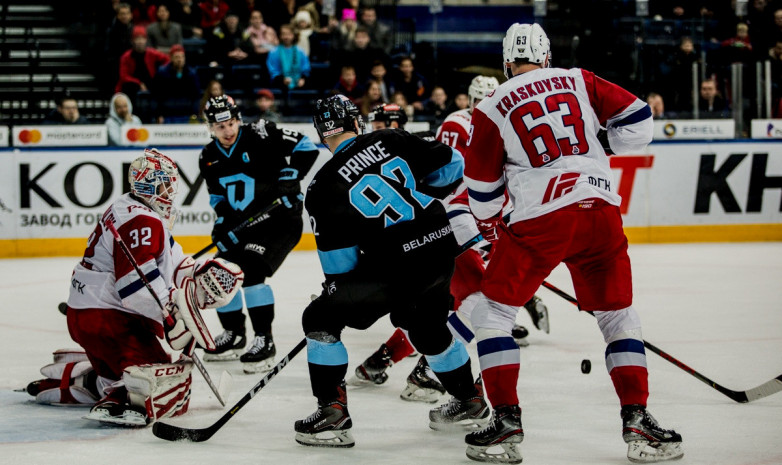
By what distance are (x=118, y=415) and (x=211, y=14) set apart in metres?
9.23

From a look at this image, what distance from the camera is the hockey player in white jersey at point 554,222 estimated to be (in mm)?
3500

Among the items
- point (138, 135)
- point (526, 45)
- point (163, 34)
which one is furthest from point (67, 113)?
point (526, 45)

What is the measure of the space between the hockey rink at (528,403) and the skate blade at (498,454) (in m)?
0.07

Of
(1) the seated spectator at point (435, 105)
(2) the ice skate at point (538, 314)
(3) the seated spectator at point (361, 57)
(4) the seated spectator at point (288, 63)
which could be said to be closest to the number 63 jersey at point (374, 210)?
(2) the ice skate at point (538, 314)

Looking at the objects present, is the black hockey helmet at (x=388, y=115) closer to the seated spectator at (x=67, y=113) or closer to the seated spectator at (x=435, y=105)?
the seated spectator at (x=435, y=105)

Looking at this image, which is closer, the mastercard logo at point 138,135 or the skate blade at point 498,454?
the skate blade at point 498,454

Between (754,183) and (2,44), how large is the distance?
8.85 metres

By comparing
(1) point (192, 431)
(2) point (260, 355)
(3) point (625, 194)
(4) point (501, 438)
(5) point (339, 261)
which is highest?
(5) point (339, 261)

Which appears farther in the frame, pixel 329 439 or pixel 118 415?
pixel 118 415

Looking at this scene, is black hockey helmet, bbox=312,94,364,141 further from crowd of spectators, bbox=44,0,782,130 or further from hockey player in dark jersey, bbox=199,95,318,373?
crowd of spectators, bbox=44,0,782,130

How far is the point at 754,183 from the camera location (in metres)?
10.1

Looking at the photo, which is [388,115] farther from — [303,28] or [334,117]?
[303,28]

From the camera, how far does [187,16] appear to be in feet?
41.3

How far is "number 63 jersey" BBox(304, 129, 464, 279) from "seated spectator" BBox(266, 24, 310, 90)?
25.8 ft
